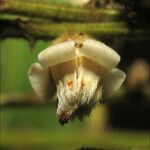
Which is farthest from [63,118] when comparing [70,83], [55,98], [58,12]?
[55,98]

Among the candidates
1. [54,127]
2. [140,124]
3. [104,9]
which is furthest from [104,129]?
[104,9]

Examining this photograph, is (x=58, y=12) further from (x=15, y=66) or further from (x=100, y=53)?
(x=15, y=66)

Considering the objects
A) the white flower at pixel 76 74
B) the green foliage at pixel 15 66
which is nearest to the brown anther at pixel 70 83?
the white flower at pixel 76 74

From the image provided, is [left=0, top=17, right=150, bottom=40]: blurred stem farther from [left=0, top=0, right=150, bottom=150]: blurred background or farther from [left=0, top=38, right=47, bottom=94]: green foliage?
[left=0, top=38, right=47, bottom=94]: green foliage

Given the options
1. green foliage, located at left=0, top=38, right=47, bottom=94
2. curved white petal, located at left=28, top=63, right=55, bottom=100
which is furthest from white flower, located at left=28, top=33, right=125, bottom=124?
green foliage, located at left=0, top=38, right=47, bottom=94

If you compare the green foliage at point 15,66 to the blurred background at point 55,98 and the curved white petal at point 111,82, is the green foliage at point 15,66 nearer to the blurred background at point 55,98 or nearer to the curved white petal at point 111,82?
the blurred background at point 55,98

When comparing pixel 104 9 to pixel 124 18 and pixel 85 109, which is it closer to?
pixel 124 18
